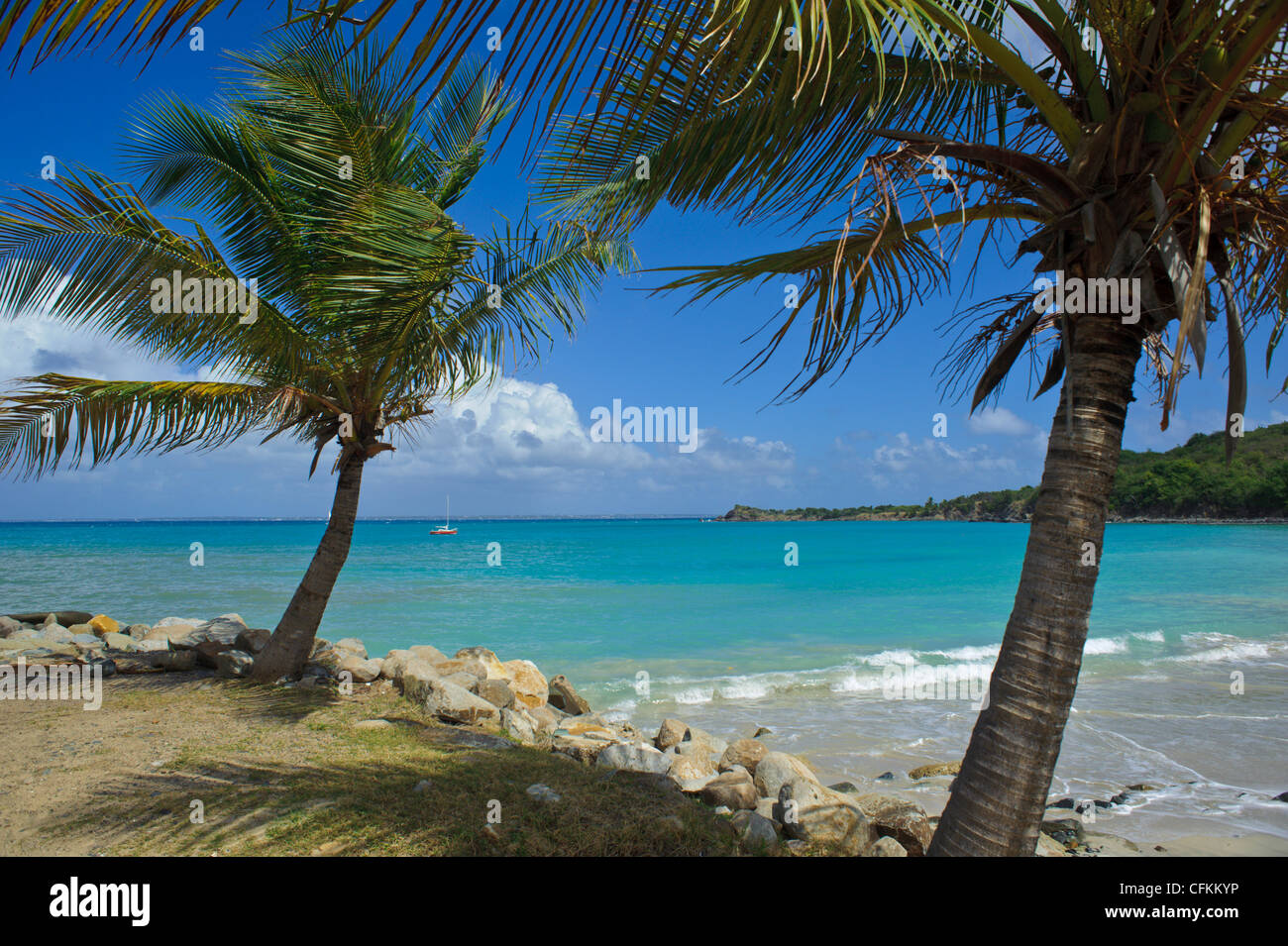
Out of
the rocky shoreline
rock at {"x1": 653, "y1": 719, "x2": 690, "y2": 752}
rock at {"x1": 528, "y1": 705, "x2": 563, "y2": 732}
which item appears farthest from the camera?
rock at {"x1": 653, "y1": 719, "x2": 690, "y2": 752}

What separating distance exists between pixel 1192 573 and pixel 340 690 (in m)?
38.6

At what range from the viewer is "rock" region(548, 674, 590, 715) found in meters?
10.6

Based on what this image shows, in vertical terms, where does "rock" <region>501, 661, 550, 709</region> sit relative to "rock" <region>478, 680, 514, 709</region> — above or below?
below

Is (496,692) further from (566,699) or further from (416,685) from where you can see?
(566,699)

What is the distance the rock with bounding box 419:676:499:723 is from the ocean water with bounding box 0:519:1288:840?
3.94 meters

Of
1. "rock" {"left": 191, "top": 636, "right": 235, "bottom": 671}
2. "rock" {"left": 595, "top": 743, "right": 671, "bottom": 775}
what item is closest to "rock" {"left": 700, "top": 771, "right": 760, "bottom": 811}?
"rock" {"left": 595, "top": 743, "right": 671, "bottom": 775}

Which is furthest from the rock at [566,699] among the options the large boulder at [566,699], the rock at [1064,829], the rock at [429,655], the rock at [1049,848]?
the rock at [1049,848]

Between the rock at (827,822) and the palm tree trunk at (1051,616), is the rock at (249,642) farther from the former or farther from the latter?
the palm tree trunk at (1051,616)

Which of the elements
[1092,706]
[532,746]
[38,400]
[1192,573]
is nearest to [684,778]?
[532,746]

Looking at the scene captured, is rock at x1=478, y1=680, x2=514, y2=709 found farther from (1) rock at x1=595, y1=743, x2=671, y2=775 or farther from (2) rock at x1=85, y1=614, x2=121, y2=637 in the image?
(2) rock at x1=85, y1=614, x2=121, y2=637

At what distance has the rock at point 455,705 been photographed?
725cm
